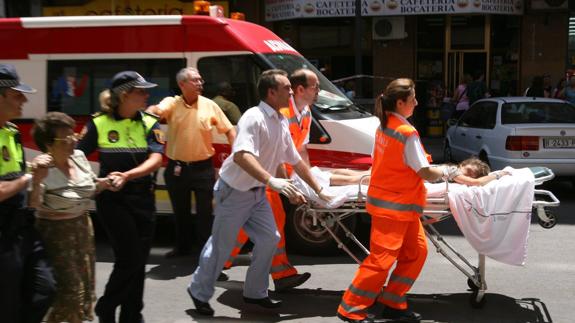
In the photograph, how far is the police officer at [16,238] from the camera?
3.93m

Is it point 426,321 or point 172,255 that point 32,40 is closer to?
point 172,255

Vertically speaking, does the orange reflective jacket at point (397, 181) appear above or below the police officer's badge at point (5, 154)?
below

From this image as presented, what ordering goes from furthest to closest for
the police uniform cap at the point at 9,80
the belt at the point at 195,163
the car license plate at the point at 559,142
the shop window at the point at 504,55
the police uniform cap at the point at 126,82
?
the shop window at the point at 504,55 → the car license plate at the point at 559,142 → the belt at the point at 195,163 → the police uniform cap at the point at 126,82 → the police uniform cap at the point at 9,80

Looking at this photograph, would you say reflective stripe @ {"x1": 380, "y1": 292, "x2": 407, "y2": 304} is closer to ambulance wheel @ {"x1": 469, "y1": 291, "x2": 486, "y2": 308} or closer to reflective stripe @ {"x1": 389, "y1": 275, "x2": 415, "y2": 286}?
reflective stripe @ {"x1": 389, "y1": 275, "x2": 415, "y2": 286}

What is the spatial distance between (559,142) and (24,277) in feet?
27.4

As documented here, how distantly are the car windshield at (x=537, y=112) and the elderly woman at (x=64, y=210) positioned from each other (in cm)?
812

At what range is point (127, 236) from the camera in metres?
4.79

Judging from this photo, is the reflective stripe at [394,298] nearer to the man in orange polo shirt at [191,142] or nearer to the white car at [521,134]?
the man in orange polo shirt at [191,142]

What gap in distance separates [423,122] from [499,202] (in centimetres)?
1506

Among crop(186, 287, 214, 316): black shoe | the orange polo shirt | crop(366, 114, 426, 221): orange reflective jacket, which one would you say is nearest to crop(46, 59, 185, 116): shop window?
the orange polo shirt

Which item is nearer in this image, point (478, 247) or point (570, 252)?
point (478, 247)

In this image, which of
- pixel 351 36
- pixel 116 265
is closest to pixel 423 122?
pixel 351 36

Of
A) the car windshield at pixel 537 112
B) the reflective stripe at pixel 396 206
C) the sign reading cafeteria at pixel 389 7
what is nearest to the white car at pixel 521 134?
the car windshield at pixel 537 112

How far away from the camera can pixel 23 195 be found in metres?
4.07
